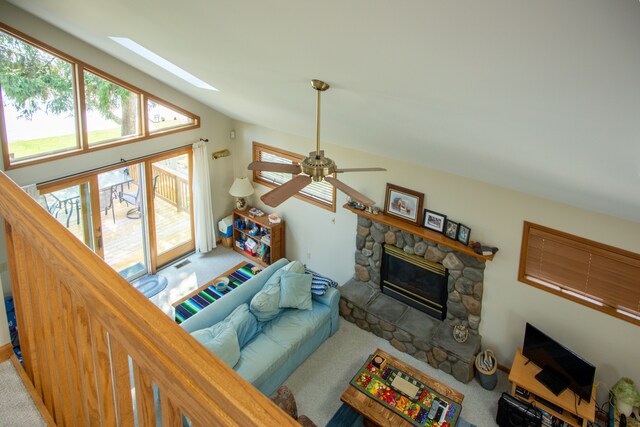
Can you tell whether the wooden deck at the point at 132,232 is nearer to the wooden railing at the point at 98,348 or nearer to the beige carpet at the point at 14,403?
the beige carpet at the point at 14,403

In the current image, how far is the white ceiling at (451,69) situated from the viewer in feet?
5.15

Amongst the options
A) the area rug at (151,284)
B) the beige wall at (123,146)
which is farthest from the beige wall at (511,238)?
the area rug at (151,284)

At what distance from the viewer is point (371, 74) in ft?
8.45

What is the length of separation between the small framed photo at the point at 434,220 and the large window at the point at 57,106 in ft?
12.7

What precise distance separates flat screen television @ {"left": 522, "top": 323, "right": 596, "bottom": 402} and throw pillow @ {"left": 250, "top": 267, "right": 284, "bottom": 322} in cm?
275

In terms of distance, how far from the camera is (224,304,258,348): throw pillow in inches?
201

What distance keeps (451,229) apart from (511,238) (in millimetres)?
660

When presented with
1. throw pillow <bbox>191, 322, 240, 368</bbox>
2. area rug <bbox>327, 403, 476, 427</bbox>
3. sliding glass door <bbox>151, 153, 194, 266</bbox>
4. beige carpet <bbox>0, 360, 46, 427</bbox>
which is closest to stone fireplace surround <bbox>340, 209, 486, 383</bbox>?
area rug <bbox>327, 403, 476, 427</bbox>

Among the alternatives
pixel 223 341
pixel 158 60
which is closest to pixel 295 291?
pixel 223 341

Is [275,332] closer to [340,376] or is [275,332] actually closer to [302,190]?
[340,376]

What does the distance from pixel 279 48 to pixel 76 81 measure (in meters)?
3.93

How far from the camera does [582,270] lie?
4.75 metres

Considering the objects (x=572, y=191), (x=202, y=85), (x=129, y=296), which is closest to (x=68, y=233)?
(x=129, y=296)

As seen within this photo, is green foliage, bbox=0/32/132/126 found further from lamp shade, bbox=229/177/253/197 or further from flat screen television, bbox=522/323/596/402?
flat screen television, bbox=522/323/596/402
